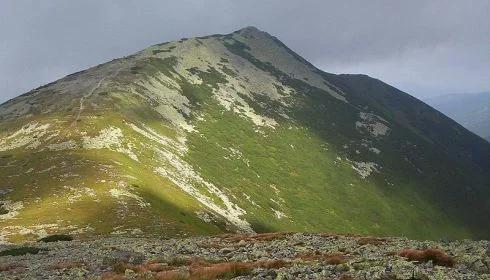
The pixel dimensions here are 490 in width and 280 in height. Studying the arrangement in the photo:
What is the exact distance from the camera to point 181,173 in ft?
386

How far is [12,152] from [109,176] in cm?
3787

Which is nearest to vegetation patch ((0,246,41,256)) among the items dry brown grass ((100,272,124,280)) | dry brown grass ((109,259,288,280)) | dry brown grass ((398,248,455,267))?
dry brown grass ((109,259,288,280))

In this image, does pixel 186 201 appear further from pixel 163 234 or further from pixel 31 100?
pixel 31 100

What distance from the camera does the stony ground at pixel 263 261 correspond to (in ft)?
76.7

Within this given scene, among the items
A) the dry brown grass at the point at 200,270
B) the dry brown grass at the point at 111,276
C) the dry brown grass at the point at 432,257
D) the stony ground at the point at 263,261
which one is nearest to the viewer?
the stony ground at the point at 263,261

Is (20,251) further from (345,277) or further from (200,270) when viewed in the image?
(345,277)

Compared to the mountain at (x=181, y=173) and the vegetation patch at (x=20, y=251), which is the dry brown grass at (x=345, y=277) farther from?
the mountain at (x=181, y=173)

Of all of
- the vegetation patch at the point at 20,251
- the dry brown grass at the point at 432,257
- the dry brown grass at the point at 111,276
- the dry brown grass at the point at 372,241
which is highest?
the dry brown grass at the point at 432,257

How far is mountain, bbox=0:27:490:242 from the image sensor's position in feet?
250

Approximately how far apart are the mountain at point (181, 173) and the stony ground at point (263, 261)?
23.8 metres

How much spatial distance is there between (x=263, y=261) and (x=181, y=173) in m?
90.2

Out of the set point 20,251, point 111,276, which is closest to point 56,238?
point 20,251

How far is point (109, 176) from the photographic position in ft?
283

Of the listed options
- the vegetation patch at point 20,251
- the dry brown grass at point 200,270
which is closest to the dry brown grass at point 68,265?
the dry brown grass at point 200,270
